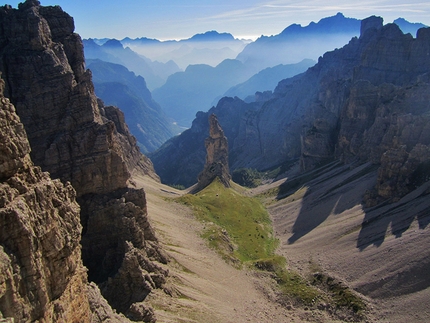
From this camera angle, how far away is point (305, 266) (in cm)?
9775

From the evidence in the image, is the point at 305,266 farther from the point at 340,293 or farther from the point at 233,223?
the point at 233,223

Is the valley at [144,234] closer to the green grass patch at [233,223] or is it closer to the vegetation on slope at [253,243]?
the vegetation on slope at [253,243]

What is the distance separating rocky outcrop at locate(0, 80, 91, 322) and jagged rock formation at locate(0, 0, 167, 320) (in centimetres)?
3170

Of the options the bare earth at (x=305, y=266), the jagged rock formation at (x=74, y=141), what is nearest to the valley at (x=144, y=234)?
the jagged rock formation at (x=74, y=141)

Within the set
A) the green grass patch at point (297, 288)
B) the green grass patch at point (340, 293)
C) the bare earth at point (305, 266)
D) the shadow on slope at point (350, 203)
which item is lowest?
the green grass patch at point (297, 288)

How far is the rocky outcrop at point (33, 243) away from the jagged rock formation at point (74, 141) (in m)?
31.7

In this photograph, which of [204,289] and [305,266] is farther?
[305,266]

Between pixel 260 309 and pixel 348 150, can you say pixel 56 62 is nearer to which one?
pixel 260 309

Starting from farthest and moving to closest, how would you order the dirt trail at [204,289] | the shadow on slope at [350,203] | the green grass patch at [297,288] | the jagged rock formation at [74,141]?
the shadow on slope at [350,203], the green grass patch at [297,288], the jagged rock formation at [74,141], the dirt trail at [204,289]

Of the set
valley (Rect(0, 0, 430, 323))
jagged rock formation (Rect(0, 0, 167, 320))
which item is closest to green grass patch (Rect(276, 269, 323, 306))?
valley (Rect(0, 0, 430, 323))

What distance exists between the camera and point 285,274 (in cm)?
9312

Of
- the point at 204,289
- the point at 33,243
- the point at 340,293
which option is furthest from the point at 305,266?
the point at 33,243

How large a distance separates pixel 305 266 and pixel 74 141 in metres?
64.7

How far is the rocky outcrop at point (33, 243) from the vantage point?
2989 cm
